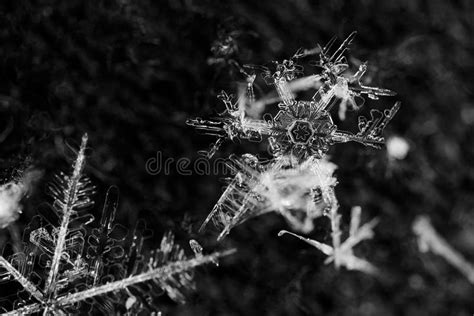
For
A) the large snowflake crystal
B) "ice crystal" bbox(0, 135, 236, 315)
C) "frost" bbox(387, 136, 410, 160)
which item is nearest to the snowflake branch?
"ice crystal" bbox(0, 135, 236, 315)

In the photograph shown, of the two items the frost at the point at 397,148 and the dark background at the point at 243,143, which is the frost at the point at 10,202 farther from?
Answer: the frost at the point at 397,148

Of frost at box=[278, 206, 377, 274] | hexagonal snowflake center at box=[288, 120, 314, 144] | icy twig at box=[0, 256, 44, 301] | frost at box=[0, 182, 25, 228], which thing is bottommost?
icy twig at box=[0, 256, 44, 301]

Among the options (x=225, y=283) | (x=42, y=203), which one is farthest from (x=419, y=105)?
(x=42, y=203)

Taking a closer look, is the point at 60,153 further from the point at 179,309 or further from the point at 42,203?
the point at 179,309

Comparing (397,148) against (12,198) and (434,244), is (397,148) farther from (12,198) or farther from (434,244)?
(12,198)

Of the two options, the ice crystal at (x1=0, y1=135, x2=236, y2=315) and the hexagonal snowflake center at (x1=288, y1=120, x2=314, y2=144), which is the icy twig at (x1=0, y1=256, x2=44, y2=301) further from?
the hexagonal snowflake center at (x1=288, y1=120, x2=314, y2=144)

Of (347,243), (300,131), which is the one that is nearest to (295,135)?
(300,131)
